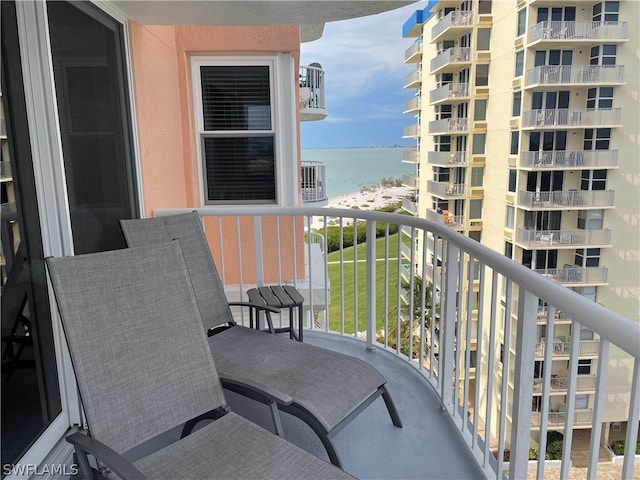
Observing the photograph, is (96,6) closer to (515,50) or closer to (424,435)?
(424,435)

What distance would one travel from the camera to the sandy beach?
11303mm

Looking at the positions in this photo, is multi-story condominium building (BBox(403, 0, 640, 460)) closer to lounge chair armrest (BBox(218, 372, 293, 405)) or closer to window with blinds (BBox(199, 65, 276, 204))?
window with blinds (BBox(199, 65, 276, 204))

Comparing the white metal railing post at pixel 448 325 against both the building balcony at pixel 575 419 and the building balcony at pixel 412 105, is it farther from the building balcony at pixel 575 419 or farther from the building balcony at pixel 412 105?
the building balcony at pixel 412 105

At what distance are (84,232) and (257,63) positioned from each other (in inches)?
105

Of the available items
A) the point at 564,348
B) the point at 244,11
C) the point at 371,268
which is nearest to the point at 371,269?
the point at 371,268

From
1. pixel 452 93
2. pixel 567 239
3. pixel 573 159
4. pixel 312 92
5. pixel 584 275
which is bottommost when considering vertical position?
pixel 584 275

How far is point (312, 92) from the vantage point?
783 cm

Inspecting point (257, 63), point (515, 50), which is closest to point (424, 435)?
point (257, 63)

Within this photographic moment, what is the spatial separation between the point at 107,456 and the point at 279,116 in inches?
145

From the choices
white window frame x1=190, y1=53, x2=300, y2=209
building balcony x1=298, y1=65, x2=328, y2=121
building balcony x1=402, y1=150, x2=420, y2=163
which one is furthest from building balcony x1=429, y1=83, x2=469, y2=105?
white window frame x1=190, y1=53, x2=300, y2=209

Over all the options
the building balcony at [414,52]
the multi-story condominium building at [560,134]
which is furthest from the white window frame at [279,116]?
the building balcony at [414,52]

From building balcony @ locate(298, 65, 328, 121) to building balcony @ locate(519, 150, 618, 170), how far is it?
653 centimetres

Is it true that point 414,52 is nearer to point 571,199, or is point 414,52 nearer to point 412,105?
point 412,105

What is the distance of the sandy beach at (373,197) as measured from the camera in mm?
11303
